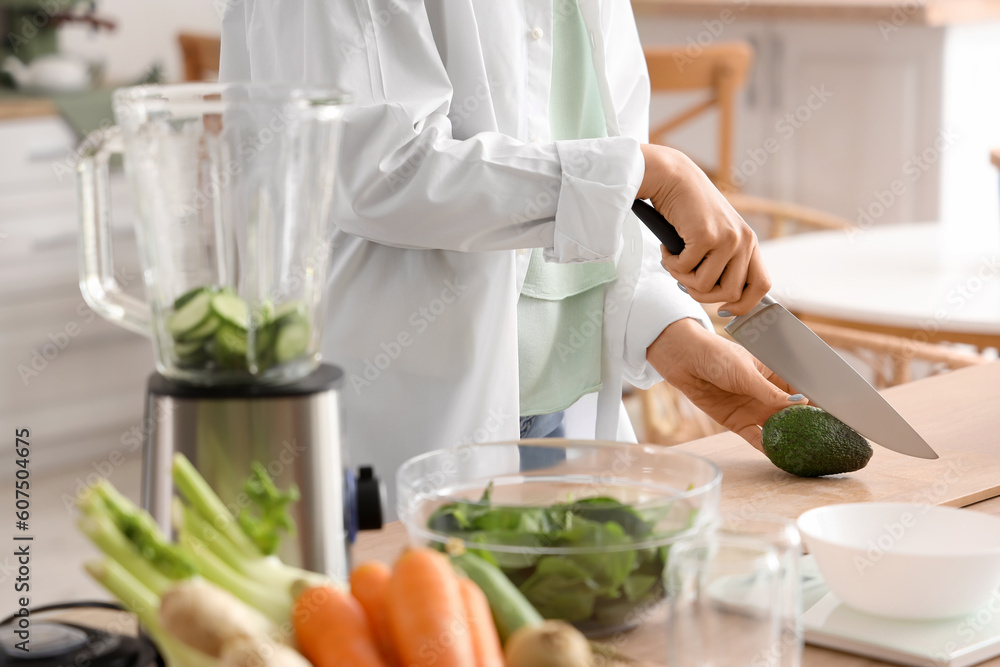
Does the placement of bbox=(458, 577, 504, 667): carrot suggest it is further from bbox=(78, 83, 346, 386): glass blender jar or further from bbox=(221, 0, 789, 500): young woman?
bbox=(221, 0, 789, 500): young woman

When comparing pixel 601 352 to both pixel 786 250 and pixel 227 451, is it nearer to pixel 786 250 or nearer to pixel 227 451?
pixel 227 451

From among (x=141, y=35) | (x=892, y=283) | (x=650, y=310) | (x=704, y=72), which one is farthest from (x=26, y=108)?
(x=650, y=310)

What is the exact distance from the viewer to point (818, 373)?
1.05m

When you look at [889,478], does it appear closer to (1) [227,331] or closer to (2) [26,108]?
(1) [227,331]

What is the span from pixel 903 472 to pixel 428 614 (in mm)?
630

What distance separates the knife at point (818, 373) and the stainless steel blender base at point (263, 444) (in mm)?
452

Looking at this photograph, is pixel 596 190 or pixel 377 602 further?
pixel 596 190

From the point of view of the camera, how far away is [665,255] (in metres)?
1.04

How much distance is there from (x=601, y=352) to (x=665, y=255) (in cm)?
26

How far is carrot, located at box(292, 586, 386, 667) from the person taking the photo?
579 millimetres

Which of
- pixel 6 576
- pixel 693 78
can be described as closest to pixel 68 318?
pixel 6 576

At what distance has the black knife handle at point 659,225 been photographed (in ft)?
3.27

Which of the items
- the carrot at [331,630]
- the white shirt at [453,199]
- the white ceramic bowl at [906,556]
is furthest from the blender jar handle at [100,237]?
the white ceramic bowl at [906,556]

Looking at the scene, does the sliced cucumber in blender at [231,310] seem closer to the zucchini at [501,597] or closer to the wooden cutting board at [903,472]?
the zucchini at [501,597]
